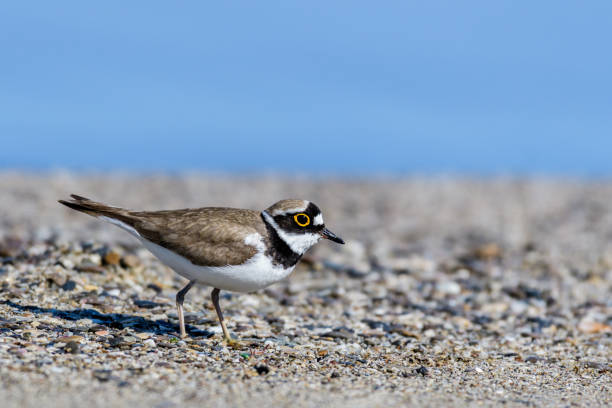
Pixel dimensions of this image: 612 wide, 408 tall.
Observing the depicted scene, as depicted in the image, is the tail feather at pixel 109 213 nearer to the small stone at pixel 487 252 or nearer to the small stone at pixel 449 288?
the small stone at pixel 449 288

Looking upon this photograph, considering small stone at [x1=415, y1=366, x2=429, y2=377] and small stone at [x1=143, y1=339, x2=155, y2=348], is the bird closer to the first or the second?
→ small stone at [x1=143, y1=339, x2=155, y2=348]

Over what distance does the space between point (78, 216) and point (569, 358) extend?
1407 cm

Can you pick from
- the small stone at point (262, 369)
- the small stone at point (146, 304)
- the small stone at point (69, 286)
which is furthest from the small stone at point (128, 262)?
the small stone at point (262, 369)

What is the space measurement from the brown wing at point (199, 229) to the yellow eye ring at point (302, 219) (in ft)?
1.17

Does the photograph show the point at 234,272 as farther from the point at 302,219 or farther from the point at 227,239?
the point at 302,219

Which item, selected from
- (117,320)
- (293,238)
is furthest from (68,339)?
(293,238)

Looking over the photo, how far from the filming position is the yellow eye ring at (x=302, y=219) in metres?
7.21

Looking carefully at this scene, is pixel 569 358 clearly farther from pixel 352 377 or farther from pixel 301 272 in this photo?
pixel 301 272

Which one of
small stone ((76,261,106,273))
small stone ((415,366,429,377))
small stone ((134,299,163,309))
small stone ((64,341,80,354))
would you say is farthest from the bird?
small stone ((76,261,106,273))

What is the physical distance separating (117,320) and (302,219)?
2.50 metres

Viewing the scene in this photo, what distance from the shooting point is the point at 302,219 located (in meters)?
7.24

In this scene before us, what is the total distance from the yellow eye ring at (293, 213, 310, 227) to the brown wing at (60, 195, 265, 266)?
1.17 ft

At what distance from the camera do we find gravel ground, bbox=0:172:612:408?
5.90 m

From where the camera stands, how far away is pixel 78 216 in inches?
734
